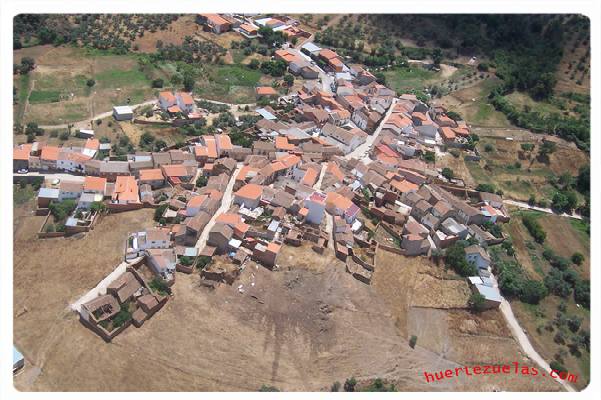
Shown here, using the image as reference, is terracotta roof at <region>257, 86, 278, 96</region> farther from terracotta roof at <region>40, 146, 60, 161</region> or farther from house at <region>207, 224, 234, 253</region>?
house at <region>207, 224, 234, 253</region>

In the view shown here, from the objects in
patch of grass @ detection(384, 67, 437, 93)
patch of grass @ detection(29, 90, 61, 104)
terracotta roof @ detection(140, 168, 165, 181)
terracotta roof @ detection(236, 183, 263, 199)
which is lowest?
patch of grass @ detection(29, 90, 61, 104)

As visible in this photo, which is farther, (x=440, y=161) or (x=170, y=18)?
(x=170, y=18)

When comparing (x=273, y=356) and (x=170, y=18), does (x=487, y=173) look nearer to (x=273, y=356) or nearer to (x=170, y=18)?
(x=273, y=356)

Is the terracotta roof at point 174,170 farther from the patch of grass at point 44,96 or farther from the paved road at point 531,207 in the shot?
the paved road at point 531,207

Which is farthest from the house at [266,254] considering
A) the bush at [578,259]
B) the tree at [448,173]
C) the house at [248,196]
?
the bush at [578,259]

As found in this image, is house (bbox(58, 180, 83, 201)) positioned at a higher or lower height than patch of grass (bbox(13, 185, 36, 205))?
higher

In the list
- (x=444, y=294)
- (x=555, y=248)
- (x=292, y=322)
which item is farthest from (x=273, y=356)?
(x=555, y=248)

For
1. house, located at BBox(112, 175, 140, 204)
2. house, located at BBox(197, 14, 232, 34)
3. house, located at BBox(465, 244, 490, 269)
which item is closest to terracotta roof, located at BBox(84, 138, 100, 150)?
house, located at BBox(112, 175, 140, 204)
